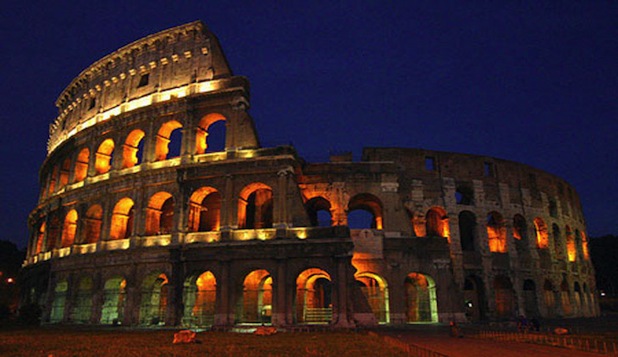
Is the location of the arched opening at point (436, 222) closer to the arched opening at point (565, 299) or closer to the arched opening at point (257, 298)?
the arched opening at point (565, 299)

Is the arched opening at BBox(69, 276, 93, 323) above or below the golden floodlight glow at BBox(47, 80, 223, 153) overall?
below

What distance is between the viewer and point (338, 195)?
24641mm

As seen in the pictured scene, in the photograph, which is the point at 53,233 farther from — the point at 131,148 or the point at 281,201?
the point at 281,201

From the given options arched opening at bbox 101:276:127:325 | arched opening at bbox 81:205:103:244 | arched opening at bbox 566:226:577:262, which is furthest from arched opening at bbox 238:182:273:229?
arched opening at bbox 566:226:577:262

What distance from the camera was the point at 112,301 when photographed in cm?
2439

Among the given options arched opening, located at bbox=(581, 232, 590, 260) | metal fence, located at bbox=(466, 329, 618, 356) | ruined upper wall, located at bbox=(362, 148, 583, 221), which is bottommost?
metal fence, located at bbox=(466, 329, 618, 356)

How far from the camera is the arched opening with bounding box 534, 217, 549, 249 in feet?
104

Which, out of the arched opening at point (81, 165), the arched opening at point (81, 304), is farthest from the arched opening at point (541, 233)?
the arched opening at point (81, 165)

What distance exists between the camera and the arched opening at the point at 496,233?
29469 millimetres

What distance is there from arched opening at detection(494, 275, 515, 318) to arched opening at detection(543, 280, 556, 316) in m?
3.45

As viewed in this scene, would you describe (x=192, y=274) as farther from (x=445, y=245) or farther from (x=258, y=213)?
(x=445, y=245)

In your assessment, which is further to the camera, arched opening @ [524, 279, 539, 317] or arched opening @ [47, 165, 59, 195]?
arched opening @ [47, 165, 59, 195]

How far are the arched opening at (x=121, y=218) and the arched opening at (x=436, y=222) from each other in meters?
18.9

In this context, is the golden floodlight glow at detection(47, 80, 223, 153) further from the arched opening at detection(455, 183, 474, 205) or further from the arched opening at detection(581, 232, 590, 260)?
the arched opening at detection(581, 232, 590, 260)
